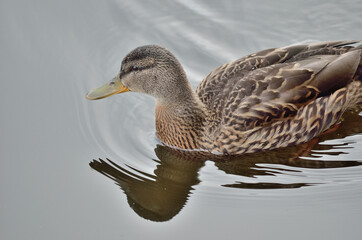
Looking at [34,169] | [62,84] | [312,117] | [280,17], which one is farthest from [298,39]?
[34,169]

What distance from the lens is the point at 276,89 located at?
6801 millimetres

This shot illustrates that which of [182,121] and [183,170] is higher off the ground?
[182,121]

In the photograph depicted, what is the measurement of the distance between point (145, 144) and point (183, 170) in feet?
2.19

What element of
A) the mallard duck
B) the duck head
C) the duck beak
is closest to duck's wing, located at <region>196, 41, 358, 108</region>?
the mallard duck

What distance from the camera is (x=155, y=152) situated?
7207mm

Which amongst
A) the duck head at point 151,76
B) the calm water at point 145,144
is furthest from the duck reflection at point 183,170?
the duck head at point 151,76

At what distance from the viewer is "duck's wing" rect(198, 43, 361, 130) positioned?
6.81m

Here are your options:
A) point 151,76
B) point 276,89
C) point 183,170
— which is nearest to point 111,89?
point 151,76

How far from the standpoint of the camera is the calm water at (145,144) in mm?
6145

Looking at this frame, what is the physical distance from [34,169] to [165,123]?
5.62ft

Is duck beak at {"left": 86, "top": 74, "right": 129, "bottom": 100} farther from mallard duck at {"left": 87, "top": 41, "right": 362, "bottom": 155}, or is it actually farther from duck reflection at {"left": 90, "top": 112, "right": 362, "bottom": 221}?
duck reflection at {"left": 90, "top": 112, "right": 362, "bottom": 221}

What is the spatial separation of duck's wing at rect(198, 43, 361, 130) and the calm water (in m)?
0.55

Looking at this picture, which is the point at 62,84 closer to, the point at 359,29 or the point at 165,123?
the point at 165,123

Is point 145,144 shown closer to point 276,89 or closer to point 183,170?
point 183,170
